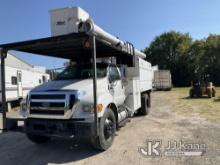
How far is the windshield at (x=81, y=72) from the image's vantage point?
6645 millimetres

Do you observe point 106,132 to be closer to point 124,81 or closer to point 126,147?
point 126,147

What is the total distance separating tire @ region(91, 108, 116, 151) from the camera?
541 centimetres

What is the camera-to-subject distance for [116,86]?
702cm

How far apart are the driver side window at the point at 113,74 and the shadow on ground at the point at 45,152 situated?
73.7 inches

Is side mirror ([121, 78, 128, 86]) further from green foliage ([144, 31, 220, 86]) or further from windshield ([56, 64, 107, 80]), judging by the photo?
green foliage ([144, 31, 220, 86])

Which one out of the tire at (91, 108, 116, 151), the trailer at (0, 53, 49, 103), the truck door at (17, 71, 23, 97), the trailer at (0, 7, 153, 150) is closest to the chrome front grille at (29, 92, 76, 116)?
the trailer at (0, 7, 153, 150)

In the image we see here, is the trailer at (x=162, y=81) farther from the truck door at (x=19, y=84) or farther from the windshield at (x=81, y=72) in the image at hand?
the windshield at (x=81, y=72)

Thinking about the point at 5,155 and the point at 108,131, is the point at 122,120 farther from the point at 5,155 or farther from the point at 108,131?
the point at 5,155

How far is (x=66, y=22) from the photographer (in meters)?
5.64

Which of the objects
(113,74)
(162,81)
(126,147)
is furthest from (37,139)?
(162,81)

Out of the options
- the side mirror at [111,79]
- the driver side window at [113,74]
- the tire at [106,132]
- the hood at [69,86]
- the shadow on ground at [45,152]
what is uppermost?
the driver side window at [113,74]

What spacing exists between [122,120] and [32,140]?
254cm

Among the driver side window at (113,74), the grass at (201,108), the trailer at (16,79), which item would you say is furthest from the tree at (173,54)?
the driver side window at (113,74)

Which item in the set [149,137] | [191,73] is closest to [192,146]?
[149,137]
